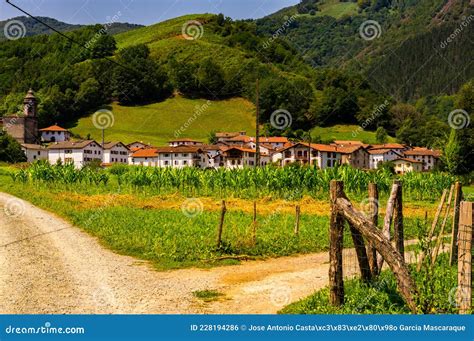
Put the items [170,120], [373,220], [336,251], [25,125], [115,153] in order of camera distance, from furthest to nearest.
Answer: [170,120]
[25,125]
[115,153]
[373,220]
[336,251]

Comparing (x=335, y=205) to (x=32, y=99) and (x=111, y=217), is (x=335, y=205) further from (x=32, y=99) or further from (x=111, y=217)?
(x=32, y=99)

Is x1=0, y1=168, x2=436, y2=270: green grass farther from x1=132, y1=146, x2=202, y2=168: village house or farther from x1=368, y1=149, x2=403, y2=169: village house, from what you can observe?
x1=368, y1=149, x2=403, y2=169: village house

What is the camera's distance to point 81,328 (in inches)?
353

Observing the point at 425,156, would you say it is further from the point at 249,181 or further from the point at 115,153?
the point at 249,181

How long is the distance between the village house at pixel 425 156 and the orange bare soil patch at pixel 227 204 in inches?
3138

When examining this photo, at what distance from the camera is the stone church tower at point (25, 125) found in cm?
12300

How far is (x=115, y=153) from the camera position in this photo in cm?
10812

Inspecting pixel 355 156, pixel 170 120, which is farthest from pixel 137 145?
pixel 355 156

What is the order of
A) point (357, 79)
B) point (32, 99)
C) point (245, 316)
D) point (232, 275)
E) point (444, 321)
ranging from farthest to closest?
point (357, 79), point (32, 99), point (232, 275), point (245, 316), point (444, 321)

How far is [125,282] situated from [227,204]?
21579 mm

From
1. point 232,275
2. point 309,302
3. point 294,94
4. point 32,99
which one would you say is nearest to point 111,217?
point 232,275

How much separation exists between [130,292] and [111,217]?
43.0 feet

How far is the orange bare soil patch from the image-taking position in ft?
103

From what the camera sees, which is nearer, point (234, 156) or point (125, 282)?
point (125, 282)
